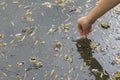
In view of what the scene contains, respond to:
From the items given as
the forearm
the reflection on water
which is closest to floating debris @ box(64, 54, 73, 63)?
the reflection on water

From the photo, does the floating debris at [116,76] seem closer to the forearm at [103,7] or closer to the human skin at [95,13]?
the human skin at [95,13]

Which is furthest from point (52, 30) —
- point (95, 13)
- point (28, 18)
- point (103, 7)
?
point (103, 7)

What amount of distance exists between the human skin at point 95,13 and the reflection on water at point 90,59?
0.12m

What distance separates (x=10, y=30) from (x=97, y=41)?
1.00m

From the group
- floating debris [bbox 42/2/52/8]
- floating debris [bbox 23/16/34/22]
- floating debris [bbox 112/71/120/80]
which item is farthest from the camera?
floating debris [bbox 42/2/52/8]

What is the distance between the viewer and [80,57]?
118 inches

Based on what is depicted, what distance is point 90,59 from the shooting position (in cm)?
298

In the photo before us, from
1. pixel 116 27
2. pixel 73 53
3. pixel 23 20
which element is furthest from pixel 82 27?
pixel 23 20

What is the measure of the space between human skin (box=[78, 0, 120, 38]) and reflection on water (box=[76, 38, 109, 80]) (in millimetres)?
122

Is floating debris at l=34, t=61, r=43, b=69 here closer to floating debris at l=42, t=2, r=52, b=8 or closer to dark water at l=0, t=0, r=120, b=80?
dark water at l=0, t=0, r=120, b=80

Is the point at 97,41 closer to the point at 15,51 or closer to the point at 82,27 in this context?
the point at 82,27

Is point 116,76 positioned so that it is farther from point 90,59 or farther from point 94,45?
point 94,45

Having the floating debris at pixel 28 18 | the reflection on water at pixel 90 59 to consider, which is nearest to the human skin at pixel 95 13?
the reflection on water at pixel 90 59

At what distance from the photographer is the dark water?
2.87 m
